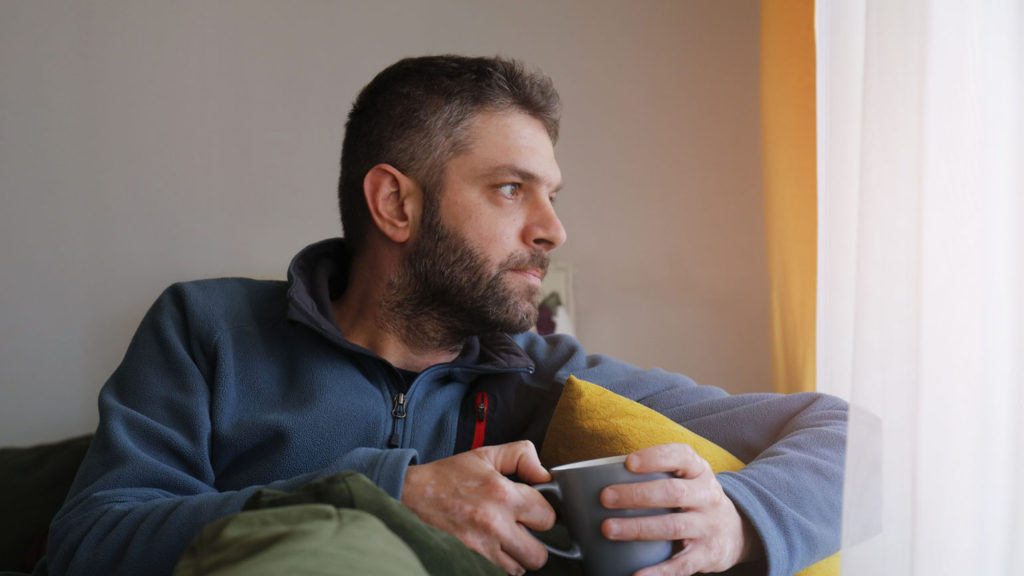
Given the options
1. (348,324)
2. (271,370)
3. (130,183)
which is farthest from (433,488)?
(130,183)

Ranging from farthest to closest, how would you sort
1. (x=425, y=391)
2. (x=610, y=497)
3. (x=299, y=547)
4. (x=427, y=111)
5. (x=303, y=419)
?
(x=427, y=111), (x=425, y=391), (x=303, y=419), (x=610, y=497), (x=299, y=547)

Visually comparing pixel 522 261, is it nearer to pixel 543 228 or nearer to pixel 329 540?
pixel 543 228

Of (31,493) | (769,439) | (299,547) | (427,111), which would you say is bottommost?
(31,493)

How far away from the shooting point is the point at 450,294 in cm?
123

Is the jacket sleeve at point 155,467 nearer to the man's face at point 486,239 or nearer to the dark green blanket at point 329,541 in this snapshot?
the dark green blanket at point 329,541

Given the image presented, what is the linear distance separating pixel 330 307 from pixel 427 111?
0.35 meters

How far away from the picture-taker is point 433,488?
0.80m

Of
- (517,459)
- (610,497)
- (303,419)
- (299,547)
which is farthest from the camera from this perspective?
(303,419)

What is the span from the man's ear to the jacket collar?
12 centimetres

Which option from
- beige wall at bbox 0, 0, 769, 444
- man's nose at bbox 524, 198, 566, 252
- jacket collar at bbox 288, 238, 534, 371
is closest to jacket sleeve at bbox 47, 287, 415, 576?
jacket collar at bbox 288, 238, 534, 371

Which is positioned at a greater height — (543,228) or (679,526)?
(543,228)

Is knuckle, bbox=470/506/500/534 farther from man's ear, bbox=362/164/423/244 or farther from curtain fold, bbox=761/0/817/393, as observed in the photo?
curtain fold, bbox=761/0/817/393

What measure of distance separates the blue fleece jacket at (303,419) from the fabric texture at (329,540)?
0.20m

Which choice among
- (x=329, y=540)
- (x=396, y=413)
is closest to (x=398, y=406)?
(x=396, y=413)
